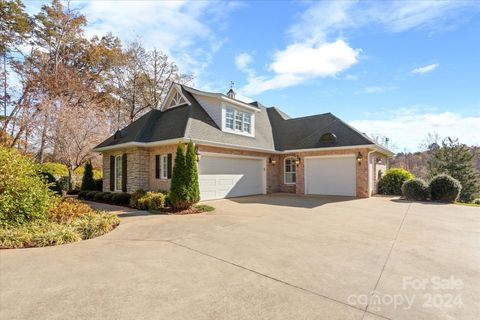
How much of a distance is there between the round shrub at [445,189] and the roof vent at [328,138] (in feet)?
17.4

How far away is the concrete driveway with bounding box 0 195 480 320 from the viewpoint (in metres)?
2.96

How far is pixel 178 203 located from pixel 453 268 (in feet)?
26.7

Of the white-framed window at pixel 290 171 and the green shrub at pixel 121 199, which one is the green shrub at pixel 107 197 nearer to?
the green shrub at pixel 121 199

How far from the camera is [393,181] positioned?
15.7 meters

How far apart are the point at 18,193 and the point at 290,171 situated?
1404cm

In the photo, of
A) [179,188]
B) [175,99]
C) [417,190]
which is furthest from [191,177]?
[417,190]

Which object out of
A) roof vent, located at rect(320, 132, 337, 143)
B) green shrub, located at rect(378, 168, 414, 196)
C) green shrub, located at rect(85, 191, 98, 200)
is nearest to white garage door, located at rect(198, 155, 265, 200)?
roof vent, located at rect(320, 132, 337, 143)

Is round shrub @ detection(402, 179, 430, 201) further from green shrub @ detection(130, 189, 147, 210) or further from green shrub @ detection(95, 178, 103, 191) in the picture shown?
green shrub @ detection(95, 178, 103, 191)

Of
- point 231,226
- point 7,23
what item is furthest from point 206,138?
point 7,23

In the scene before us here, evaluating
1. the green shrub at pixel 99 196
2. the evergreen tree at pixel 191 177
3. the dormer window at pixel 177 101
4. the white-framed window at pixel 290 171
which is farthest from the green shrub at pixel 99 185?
the white-framed window at pixel 290 171

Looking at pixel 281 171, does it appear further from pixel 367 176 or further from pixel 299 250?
pixel 299 250

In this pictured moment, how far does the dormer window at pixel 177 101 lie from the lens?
1491cm

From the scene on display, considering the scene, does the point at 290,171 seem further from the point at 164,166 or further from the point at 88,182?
the point at 88,182

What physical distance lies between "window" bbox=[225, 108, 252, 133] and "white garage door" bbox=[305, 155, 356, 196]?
4326mm
